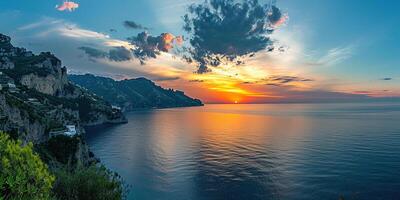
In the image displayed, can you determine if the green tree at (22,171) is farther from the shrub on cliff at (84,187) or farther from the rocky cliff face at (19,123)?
the rocky cliff face at (19,123)

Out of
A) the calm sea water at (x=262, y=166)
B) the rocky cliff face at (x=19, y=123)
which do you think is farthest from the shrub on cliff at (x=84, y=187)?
the rocky cliff face at (x=19, y=123)

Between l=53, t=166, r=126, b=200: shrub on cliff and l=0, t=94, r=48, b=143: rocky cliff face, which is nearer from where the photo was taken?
l=53, t=166, r=126, b=200: shrub on cliff

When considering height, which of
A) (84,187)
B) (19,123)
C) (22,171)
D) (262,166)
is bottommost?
(262,166)

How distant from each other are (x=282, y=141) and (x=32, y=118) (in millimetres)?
125466

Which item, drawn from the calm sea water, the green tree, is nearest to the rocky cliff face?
the calm sea water

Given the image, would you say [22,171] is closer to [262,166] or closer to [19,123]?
[19,123]

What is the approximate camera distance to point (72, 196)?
3403cm

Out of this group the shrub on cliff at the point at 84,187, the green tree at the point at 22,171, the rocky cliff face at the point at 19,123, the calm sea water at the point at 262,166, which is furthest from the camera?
the calm sea water at the point at 262,166

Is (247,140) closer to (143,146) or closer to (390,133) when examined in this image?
(143,146)

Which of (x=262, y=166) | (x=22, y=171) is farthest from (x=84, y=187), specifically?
(x=262, y=166)

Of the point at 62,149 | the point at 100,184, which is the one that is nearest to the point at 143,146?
the point at 62,149

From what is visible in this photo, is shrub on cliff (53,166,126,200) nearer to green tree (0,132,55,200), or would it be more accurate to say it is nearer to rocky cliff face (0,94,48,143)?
green tree (0,132,55,200)

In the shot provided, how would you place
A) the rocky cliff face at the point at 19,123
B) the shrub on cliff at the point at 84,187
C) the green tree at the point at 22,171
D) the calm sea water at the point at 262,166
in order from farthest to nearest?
the calm sea water at the point at 262,166
the rocky cliff face at the point at 19,123
the shrub on cliff at the point at 84,187
the green tree at the point at 22,171

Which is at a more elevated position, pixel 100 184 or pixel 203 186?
pixel 100 184
